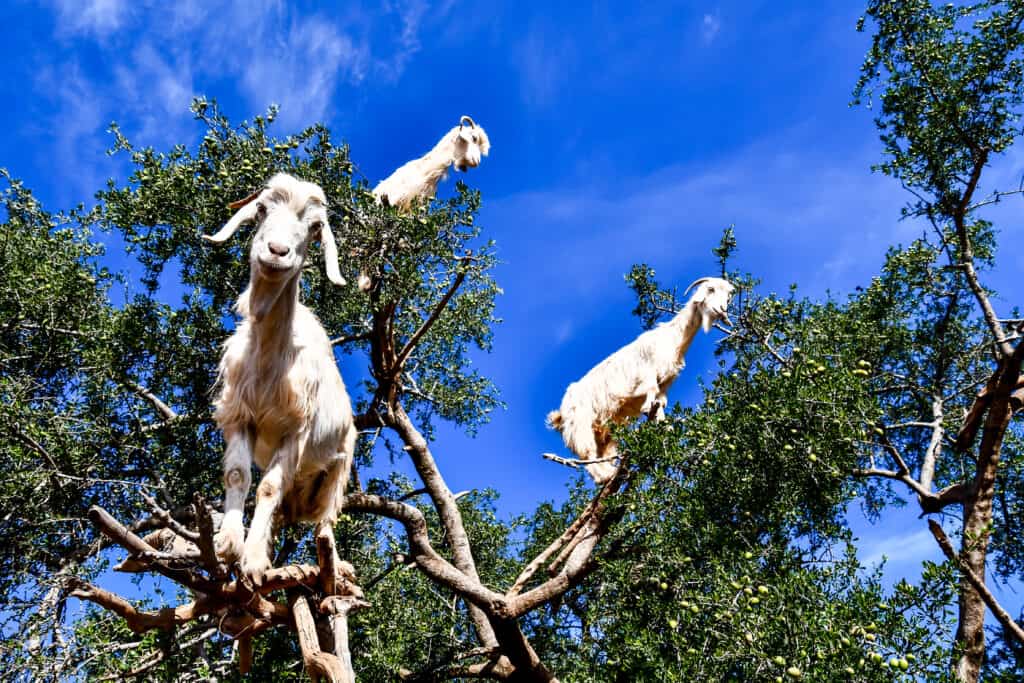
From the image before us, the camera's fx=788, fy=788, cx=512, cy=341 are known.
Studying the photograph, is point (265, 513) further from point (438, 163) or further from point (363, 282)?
point (438, 163)

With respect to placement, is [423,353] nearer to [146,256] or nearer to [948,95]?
[146,256]

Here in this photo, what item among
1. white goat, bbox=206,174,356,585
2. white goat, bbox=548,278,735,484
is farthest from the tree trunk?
white goat, bbox=206,174,356,585

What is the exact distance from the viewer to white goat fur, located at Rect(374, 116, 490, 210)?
10.7 meters

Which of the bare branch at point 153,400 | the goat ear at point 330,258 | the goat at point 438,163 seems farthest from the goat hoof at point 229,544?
the goat at point 438,163

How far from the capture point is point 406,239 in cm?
757

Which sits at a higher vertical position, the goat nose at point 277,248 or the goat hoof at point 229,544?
the goat nose at point 277,248

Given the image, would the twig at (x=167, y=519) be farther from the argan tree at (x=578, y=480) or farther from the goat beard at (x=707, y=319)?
the goat beard at (x=707, y=319)

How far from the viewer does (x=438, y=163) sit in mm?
11055

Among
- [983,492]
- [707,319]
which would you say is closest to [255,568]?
[983,492]

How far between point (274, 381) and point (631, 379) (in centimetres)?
596

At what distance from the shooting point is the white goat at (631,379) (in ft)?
31.3

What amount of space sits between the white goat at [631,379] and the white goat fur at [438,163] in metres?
3.40

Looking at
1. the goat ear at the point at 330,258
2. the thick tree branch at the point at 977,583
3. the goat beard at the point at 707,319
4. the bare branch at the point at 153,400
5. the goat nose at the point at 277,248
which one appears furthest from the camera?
the goat beard at the point at 707,319

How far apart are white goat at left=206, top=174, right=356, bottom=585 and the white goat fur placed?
5810 mm
